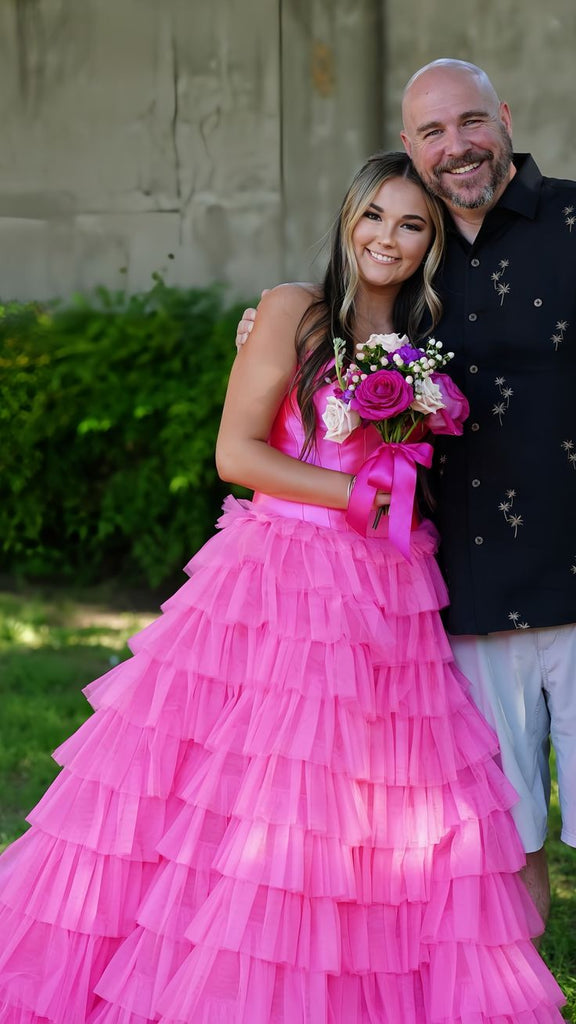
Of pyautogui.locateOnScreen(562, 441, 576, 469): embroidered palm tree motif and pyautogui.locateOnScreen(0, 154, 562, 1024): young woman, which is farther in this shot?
pyautogui.locateOnScreen(562, 441, 576, 469): embroidered palm tree motif

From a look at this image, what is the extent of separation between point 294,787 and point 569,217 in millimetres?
1559

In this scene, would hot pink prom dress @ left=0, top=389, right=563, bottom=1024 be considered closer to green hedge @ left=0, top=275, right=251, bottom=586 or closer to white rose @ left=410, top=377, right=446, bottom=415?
white rose @ left=410, top=377, right=446, bottom=415

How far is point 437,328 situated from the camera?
318 cm

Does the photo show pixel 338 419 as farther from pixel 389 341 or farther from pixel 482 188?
pixel 482 188

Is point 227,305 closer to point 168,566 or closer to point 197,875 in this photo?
point 168,566

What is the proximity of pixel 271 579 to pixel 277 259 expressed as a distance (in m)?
4.77

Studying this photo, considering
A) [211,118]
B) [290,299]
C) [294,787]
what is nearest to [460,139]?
[290,299]

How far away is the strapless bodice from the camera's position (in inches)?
124

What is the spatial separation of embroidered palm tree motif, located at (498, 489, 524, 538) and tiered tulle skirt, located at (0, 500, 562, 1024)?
0.81 feet

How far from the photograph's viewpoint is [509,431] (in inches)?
121

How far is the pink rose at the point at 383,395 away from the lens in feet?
9.14

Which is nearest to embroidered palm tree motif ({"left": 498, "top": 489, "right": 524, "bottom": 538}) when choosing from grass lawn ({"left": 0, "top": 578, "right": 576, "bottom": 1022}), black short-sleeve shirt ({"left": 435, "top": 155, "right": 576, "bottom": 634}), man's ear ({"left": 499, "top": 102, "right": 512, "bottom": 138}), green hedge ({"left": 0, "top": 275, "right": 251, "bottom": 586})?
black short-sleeve shirt ({"left": 435, "top": 155, "right": 576, "bottom": 634})

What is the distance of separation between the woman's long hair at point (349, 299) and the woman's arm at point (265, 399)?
0.12 ft

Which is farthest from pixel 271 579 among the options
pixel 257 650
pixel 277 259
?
pixel 277 259
